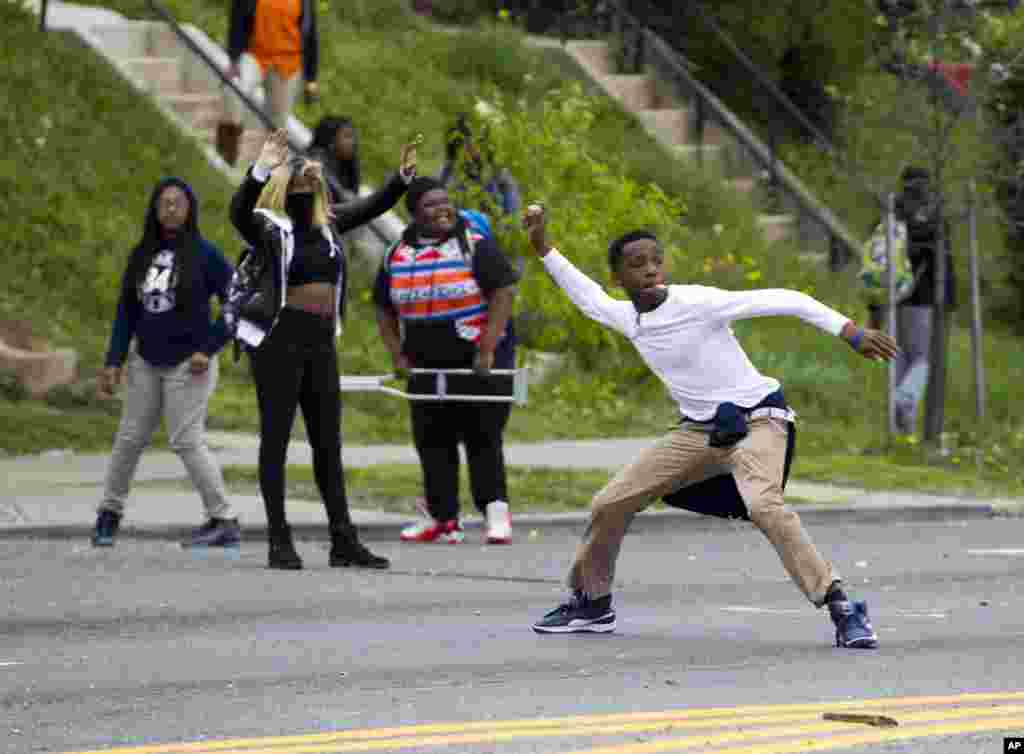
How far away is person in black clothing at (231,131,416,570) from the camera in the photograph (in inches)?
480

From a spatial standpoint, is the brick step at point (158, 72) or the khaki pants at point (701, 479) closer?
the khaki pants at point (701, 479)

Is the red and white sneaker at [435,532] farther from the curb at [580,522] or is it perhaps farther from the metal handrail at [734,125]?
the metal handrail at [734,125]

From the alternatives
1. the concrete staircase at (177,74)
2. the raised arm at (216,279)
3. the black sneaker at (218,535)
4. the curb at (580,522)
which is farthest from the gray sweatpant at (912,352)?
the raised arm at (216,279)

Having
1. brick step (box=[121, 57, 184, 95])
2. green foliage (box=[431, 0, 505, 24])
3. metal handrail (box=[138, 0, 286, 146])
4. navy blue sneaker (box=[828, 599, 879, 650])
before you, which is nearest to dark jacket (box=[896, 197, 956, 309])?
metal handrail (box=[138, 0, 286, 146])

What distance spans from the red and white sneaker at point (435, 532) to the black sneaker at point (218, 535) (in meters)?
1.06

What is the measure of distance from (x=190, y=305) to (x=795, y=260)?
13115 millimetres

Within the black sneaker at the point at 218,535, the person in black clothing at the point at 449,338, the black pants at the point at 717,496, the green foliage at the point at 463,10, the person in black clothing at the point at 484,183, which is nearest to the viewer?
the black pants at the point at 717,496

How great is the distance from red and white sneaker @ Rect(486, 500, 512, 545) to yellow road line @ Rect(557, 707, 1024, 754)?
609 centimetres

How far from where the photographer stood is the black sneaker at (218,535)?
44.5 feet

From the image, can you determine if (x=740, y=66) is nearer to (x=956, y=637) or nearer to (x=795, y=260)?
(x=795, y=260)

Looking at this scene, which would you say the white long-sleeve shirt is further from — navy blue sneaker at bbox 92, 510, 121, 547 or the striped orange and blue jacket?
navy blue sneaker at bbox 92, 510, 121, 547

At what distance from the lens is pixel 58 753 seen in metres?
7.50

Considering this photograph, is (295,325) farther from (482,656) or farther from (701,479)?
(482,656)

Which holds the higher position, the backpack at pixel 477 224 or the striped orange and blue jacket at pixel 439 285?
the backpack at pixel 477 224
